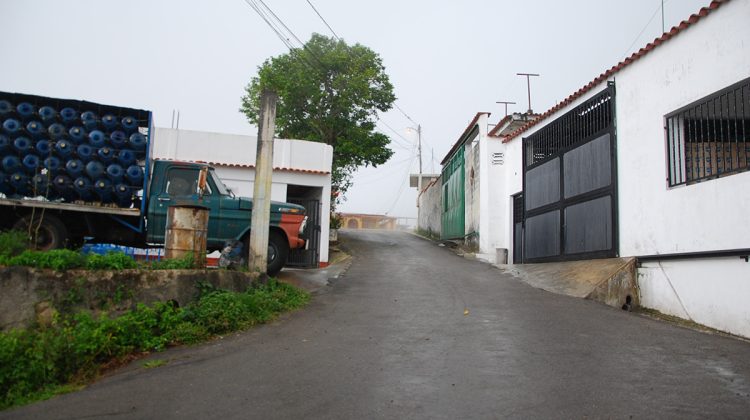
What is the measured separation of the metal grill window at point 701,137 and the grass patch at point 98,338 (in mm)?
7280

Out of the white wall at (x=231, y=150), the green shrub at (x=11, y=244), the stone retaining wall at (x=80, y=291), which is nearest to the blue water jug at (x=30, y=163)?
the green shrub at (x=11, y=244)

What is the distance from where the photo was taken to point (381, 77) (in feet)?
74.5

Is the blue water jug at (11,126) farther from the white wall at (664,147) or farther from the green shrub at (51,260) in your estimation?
the white wall at (664,147)

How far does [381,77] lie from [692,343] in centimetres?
→ 1792

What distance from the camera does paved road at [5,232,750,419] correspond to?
4582mm

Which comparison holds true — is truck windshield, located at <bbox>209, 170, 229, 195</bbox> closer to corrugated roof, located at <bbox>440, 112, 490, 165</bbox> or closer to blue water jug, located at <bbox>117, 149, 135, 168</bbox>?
blue water jug, located at <bbox>117, 149, 135, 168</bbox>

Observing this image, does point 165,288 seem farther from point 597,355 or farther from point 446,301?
point 597,355

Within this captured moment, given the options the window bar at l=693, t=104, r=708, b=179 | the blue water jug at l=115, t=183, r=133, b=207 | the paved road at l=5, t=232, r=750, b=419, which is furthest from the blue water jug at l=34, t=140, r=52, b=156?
the window bar at l=693, t=104, r=708, b=179

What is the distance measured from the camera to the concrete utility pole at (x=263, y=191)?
951 centimetres

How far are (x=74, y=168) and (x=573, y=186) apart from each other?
1064 cm

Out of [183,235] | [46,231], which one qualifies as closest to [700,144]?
[183,235]

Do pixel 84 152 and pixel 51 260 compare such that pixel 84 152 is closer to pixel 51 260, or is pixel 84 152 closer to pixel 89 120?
pixel 89 120

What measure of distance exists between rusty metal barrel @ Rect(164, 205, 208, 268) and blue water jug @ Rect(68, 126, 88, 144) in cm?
223

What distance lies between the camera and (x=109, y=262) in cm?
740
